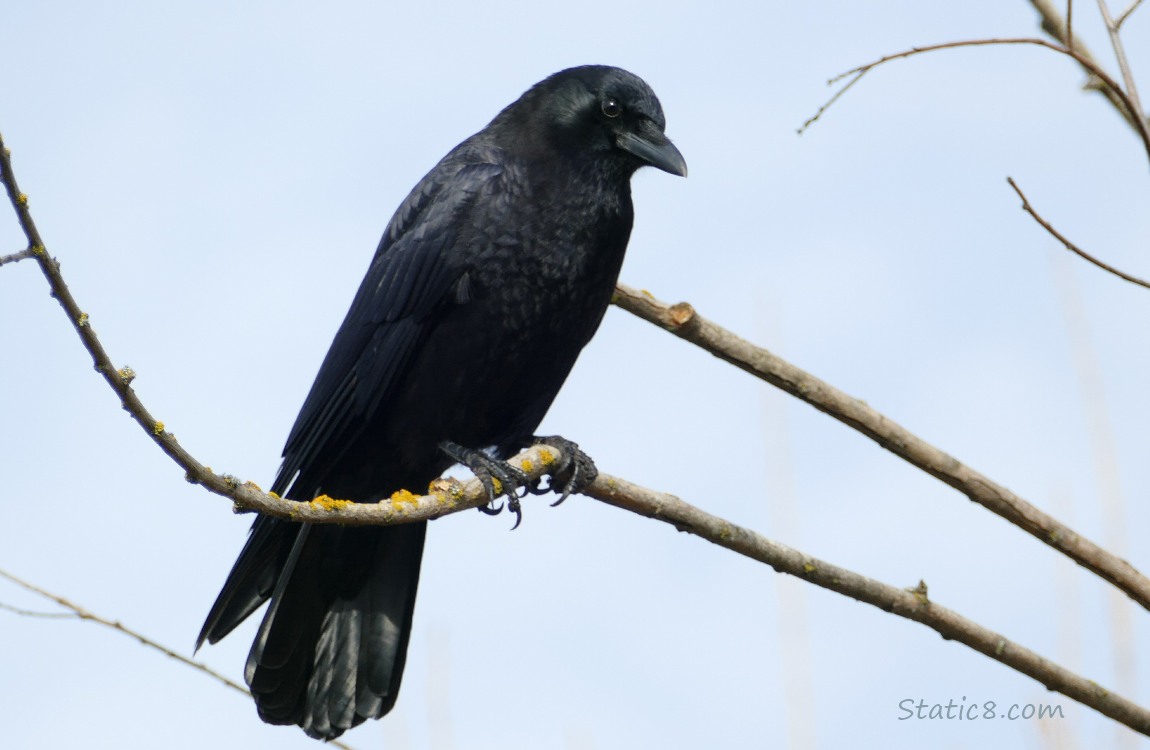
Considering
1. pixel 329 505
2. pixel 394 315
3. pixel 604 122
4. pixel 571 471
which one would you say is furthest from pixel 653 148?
pixel 329 505

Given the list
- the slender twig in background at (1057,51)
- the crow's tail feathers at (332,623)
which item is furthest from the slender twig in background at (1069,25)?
the crow's tail feathers at (332,623)

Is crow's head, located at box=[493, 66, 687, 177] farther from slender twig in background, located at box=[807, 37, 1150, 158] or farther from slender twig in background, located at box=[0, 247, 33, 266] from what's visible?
slender twig in background, located at box=[0, 247, 33, 266]

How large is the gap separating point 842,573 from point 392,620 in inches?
73.4

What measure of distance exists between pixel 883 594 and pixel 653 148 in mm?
1768

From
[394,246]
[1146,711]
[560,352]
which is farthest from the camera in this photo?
[394,246]

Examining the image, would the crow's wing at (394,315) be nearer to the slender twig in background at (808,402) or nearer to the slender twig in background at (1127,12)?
the slender twig in background at (808,402)

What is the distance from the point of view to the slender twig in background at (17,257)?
2.12 meters

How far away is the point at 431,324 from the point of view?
4172 millimetres

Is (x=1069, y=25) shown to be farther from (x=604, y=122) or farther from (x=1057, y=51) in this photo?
(x=604, y=122)

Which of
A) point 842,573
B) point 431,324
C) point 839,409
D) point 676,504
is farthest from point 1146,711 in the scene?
point 431,324

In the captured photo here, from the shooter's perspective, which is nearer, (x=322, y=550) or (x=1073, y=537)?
(x=1073, y=537)

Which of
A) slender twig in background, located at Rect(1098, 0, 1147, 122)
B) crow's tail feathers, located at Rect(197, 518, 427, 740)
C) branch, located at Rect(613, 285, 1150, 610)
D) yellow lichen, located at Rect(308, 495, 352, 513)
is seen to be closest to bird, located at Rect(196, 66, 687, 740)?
crow's tail feathers, located at Rect(197, 518, 427, 740)

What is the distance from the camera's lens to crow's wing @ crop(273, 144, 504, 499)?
13.7 feet

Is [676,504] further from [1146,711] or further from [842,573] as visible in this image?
[1146,711]
